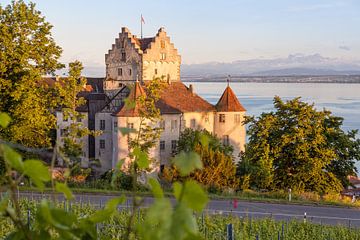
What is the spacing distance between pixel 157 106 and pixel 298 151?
12.9 metres

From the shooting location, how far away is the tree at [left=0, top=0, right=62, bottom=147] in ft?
84.0

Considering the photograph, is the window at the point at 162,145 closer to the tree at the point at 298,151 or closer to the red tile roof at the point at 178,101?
the red tile roof at the point at 178,101

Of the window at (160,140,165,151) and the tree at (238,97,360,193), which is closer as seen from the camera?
the tree at (238,97,360,193)

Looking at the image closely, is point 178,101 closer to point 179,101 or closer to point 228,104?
point 179,101

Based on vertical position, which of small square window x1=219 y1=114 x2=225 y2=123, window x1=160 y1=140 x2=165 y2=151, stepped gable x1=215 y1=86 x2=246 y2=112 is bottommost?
window x1=160 y1=140 x2=165 y2=151

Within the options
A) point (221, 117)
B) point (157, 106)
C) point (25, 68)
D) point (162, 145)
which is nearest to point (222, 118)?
point (221, 117)

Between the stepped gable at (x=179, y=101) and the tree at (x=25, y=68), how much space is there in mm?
14453

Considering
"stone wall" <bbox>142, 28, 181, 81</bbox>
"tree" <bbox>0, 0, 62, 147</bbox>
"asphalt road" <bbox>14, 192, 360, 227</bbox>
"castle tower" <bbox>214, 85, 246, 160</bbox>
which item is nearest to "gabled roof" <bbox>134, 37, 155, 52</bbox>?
"stone wall" <bbox>142, 28, 181, 81</bbox>

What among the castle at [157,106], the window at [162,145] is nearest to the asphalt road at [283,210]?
the castle at [157,106]

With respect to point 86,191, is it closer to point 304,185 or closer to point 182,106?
point 304,185

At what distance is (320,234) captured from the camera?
1433cm

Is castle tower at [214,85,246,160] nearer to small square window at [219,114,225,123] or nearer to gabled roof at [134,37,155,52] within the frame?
small square window at [219,114,225,123]

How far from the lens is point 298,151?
103ft

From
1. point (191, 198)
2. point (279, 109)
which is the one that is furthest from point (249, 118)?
point (191, 198)
